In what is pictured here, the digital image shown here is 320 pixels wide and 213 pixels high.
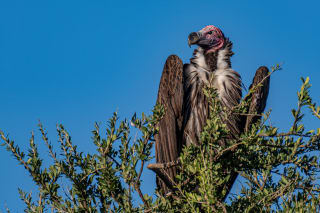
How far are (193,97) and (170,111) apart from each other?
44cm

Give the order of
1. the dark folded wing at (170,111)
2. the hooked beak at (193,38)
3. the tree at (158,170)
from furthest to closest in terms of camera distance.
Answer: the hooked beak at (193,38) → the dark folded wing at (170,111) → the tree at (158,170)

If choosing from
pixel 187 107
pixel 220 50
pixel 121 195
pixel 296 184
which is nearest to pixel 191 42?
pixel 220 50

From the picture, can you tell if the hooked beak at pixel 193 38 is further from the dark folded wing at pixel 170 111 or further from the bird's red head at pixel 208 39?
the dark folded wing at pixel 170 111

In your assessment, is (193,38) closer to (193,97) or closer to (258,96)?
(193,97)

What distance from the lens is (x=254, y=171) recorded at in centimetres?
441

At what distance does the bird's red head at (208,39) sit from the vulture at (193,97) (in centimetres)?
7

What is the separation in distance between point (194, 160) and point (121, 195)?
56 centimetres

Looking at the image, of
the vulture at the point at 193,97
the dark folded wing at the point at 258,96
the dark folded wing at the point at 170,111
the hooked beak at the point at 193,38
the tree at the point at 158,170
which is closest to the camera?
the tree at the point at 158,170

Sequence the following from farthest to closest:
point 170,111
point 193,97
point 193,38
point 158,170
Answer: point 193,38 < point 193,97 < point 170,111 < point 158,170

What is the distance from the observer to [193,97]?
6.31m

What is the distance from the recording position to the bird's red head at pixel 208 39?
6937 millimetres

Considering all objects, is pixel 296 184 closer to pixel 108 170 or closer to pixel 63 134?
pixel 108 170

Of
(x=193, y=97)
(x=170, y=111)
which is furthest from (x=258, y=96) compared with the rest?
(x=170, y=111)

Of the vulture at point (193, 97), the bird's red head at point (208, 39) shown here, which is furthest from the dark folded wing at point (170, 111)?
the bird's red head at point (208, 39)
